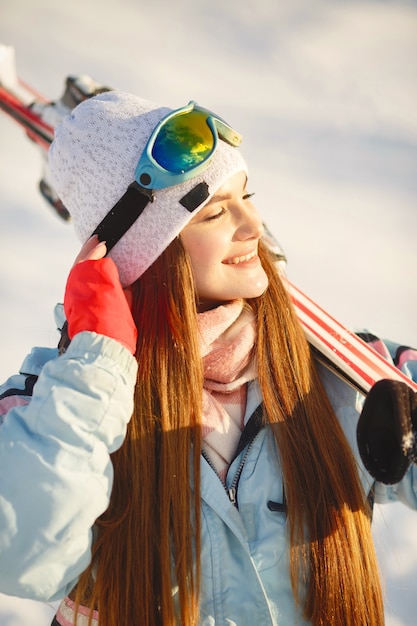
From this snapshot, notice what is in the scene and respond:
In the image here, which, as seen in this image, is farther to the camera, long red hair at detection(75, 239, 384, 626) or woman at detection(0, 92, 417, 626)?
long red hair at detection(75, 239, 384, 626)

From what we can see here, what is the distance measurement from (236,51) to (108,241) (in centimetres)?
315

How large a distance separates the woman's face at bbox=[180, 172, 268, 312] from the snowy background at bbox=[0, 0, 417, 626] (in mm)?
2190

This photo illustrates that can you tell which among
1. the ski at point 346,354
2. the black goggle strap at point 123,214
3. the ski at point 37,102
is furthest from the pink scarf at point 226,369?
the ski at point 37,102

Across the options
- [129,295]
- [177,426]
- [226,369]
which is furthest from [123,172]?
[177,426]

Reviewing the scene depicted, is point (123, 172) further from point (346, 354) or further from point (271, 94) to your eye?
point (271, 94)

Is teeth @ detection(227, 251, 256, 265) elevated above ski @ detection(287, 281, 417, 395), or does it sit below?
above

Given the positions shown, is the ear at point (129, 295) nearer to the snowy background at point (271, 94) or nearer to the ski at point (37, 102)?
the ski at point (37, 102)

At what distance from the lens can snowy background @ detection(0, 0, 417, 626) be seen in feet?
13.5

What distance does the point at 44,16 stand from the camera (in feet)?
14.5

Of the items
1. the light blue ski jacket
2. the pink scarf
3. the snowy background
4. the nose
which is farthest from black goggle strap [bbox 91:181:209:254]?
the snowy background

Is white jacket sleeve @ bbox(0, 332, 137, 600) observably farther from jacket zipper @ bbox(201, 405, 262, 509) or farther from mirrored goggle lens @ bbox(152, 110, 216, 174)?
mirrored goggle lens @ bbox(152, 110, 216, 174)

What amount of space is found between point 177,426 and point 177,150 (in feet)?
2.60

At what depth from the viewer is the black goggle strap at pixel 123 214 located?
69.3 inches

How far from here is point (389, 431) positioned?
1.25 meters
